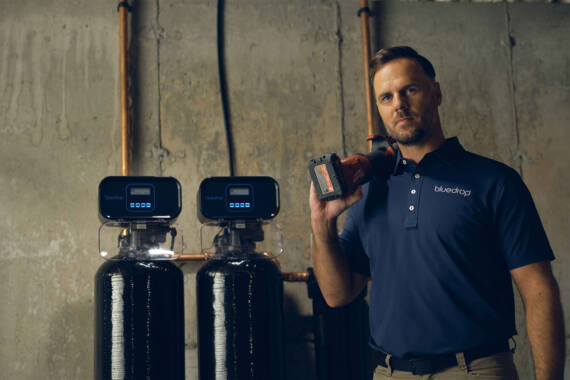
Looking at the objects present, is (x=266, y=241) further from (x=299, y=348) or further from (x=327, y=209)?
(x=327, y=209)

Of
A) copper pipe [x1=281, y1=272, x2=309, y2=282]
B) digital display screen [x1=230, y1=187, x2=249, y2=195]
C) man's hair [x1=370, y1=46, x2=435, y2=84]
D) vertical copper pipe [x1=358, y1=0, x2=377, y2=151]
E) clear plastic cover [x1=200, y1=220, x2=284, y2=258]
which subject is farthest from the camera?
vertical copper pipe [x1=358, y1=0, x2=377, y2=151]

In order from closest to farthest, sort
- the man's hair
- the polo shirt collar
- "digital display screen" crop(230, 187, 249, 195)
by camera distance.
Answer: the polo shirt collar < the man's hair < "digital display screen" crop(230, 187, 249, 195)

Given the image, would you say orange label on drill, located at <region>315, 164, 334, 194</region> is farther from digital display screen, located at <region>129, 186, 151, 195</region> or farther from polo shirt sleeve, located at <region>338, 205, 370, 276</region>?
digital display screen, located at <region>129, 186, 151, 195</region>

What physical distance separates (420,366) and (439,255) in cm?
32

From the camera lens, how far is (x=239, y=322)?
188cm

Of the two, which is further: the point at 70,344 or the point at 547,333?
the point at 70,344

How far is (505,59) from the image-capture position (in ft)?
9.34

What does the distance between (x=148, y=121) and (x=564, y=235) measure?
233 centimetres

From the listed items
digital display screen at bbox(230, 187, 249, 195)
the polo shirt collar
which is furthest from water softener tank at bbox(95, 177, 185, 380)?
the polo shirt collar

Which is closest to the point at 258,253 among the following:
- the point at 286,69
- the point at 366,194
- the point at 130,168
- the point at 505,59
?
the point at 366,194

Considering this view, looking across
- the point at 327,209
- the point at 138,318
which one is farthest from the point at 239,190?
the point at 138,318

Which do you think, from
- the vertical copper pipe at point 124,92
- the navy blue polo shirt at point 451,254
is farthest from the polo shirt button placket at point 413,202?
the vertical copper pipe at point 124,92

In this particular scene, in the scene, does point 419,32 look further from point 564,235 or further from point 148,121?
point 148,121

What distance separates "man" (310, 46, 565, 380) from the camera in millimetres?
1398
